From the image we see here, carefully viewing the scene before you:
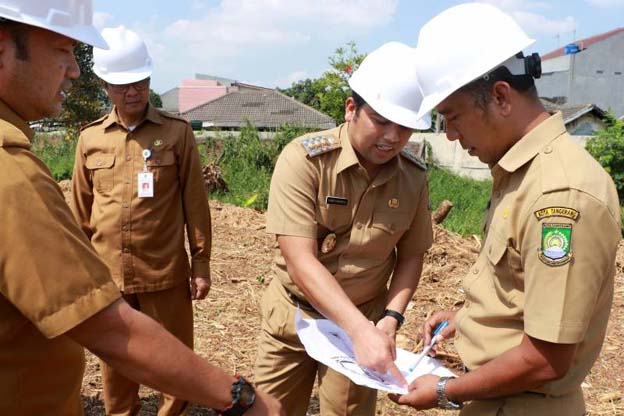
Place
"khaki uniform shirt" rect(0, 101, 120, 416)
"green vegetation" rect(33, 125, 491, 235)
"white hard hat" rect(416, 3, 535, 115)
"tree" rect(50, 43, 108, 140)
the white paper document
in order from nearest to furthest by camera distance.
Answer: "khaki uniform shirt" rect(0, 101, 120, 416) → "white hard hat" rect(416, 3, 535, 115) → the white paper document → "green vegetation" rect(33, 125, 491, 235) → "tree" rect(50, 43, 108, 140)

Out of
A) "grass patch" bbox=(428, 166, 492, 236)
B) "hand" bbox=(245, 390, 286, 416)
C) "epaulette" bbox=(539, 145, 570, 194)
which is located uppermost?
"epaulette" bbox=(539, 145, 570, 194)

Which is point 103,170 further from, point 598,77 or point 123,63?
point 598,77

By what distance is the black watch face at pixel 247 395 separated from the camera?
4.58 ft

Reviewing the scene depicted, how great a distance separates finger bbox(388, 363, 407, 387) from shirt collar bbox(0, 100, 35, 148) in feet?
4.54

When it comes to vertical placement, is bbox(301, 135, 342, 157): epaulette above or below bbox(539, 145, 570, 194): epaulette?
above

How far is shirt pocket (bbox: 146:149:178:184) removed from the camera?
3242 mm

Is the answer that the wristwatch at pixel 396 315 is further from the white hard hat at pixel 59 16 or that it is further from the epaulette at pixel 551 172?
the white hard hat at pixel 59 16

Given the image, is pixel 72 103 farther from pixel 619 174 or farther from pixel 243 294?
pixel 619 174

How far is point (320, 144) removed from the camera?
248 centimetres

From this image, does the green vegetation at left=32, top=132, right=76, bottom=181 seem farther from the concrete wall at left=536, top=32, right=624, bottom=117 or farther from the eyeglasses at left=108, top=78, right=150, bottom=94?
the concrete wall at left=536, top=32, right=624, bottom=117

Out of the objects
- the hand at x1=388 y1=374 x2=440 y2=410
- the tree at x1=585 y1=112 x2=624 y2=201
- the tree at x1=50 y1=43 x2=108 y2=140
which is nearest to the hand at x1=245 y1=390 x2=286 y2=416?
the hand at x1=388 y1=374 x2=440 y2=410

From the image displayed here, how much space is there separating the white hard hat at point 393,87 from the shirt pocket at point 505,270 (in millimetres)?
740

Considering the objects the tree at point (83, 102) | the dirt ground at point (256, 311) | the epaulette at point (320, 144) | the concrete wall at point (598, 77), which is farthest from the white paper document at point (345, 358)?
the concrete wall at point (598, 77)

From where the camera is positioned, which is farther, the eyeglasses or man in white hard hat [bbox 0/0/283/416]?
the eyeglasses
